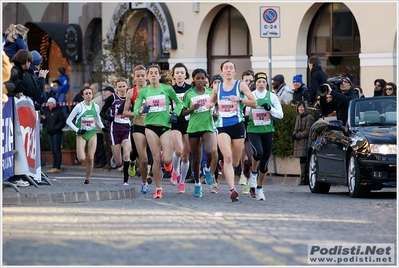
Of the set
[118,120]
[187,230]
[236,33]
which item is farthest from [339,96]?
[236,33]

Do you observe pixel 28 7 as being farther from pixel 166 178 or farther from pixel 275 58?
pixel 166 178

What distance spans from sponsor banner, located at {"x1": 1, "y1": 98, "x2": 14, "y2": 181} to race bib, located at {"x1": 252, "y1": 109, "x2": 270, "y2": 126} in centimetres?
343

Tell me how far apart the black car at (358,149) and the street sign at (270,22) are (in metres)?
3.98

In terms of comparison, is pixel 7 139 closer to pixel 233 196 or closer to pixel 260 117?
pixel 233 196

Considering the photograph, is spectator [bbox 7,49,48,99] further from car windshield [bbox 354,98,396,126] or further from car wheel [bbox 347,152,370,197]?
car windshield [bbox 354,98,396,126]

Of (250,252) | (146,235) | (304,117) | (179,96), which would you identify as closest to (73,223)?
(146,235)

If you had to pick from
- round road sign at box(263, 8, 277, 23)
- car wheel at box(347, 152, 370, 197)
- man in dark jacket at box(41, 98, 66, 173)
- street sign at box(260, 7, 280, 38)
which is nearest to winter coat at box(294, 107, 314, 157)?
street sign at box(260, 7, 280, 38)

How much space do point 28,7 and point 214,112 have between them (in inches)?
924

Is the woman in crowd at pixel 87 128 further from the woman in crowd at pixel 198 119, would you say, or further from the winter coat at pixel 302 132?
the winter coat at pixel 302 132

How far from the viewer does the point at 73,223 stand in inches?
453

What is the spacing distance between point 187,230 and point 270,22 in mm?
11680

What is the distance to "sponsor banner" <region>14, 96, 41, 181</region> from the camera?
1616cm

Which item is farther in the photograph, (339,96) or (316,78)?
(316,78)

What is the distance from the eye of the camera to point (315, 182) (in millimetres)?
18078
